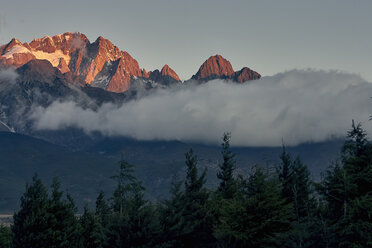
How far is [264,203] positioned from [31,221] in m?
26.4

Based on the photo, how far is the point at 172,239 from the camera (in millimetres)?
45312

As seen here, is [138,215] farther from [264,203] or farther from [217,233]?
[264,203]

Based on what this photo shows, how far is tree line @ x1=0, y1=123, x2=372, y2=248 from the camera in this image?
3572 centimetres

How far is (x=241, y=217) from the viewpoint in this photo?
4097cm

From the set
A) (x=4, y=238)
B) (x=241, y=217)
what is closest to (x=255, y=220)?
(x=241, y=217)

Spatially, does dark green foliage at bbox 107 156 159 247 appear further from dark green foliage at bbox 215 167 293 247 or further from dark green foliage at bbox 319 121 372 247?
dark green foliage at bbox 319 121 372 247

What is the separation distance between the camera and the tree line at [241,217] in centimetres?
3572

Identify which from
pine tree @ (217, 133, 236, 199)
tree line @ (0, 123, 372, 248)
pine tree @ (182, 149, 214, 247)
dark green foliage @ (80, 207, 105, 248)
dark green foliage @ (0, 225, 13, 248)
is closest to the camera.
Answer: tree line @ (0, 123, 372, 248)

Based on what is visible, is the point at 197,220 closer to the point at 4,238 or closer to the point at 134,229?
the point at 134,229

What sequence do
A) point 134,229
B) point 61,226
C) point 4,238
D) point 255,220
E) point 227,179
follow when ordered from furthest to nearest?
point 4,238 → point 227,179 → point 61,226 → point 134,229 → point 255,220

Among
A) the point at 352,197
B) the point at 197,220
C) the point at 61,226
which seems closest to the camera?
the point at 352,197

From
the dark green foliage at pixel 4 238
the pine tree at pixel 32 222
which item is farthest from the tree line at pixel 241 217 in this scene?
the dark green foliage at pixel 4 238

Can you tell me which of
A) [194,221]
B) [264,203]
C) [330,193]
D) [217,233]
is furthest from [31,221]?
[330,193]

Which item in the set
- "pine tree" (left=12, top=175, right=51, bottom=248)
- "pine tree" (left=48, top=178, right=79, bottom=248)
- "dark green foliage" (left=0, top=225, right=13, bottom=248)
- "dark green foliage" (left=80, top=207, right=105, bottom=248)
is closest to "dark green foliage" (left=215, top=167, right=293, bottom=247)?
"pine tree" (left=48, top=178, right=79, bottom=248)
